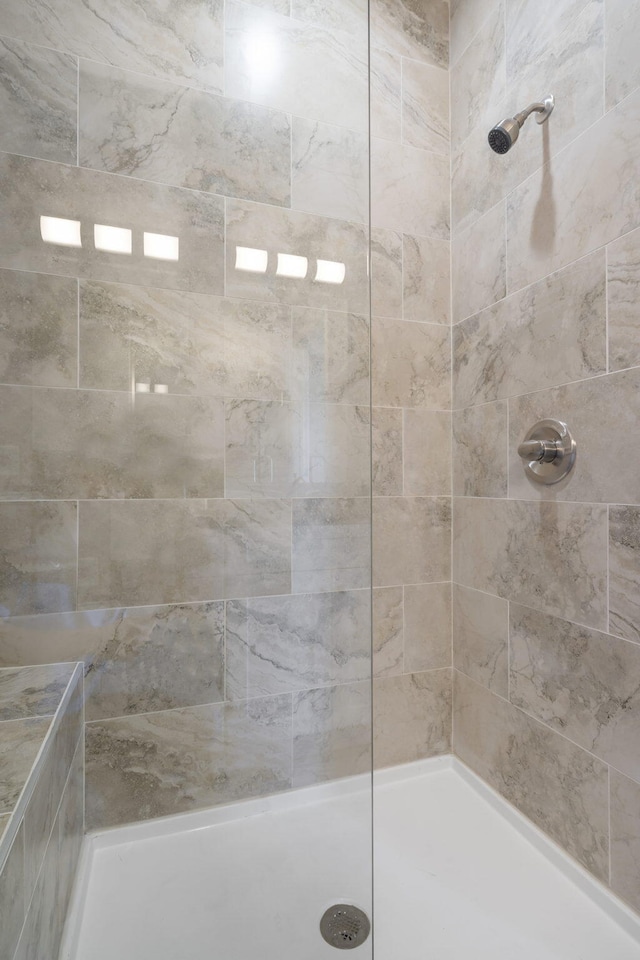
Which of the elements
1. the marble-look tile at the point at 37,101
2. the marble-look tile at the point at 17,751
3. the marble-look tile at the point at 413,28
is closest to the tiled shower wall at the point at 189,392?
the marble-look tile at the point at 37,101

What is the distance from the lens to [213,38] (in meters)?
0.91

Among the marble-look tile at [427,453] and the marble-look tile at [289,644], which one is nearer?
Result: the marble-look tile at [289,644]

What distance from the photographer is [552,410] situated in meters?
1.15

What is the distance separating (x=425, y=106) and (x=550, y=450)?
1.18 meters

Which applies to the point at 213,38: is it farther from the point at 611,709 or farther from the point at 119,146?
the point at 611,709

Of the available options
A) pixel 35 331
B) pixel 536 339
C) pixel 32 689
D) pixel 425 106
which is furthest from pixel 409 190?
pixel 32 689

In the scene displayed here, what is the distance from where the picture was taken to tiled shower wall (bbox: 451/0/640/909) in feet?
3.19

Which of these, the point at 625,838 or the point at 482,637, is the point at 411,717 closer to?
the point at 482,637

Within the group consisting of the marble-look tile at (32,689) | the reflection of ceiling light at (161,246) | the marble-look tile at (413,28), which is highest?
the marble-look tile at (413,28)

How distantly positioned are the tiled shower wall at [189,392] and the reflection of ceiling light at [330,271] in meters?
0.01

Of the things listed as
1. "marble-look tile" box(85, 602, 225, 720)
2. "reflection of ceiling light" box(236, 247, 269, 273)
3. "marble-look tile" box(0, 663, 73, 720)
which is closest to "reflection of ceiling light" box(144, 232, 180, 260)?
"reflection of ceiling light" box(236, 247, 269, 273)

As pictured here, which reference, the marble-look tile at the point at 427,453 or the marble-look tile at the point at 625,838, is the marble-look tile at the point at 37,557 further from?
the marble-look tile at the point at 625,838

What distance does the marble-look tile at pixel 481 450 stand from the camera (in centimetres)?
133

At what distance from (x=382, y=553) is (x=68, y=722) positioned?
2.97 ft
